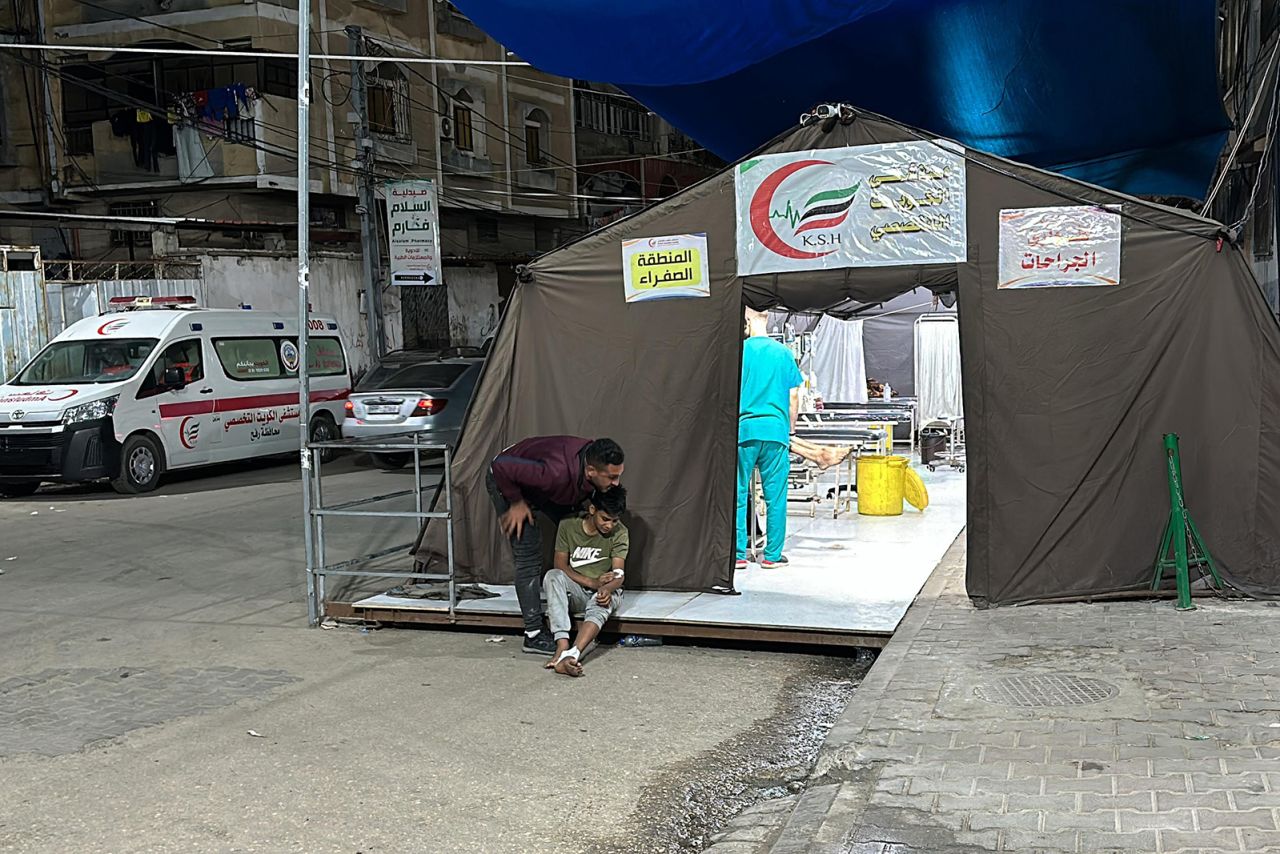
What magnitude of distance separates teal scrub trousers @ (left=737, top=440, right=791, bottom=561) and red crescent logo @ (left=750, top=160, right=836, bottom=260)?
63.3 inches

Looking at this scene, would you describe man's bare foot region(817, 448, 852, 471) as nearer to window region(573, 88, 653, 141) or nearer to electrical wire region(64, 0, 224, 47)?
electrical wire region(64, 0, 224, 47)

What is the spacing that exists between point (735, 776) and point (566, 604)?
2.05 metres

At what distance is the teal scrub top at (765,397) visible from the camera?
9.32 metres

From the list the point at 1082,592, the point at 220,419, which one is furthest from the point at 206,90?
the point at 1082,592

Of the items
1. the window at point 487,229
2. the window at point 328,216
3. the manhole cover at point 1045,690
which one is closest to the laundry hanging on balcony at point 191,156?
the window at point 328,216

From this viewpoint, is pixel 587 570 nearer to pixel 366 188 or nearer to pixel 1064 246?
pixel 1064 246

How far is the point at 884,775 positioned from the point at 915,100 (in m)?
7.25

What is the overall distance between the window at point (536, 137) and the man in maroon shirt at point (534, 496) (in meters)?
28.6

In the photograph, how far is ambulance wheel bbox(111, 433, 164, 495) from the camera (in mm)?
16031

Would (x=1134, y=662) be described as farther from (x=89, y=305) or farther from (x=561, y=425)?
(x=89, y=305)

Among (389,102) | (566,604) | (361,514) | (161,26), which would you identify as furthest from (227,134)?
(566,604)

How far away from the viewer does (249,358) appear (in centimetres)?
1830

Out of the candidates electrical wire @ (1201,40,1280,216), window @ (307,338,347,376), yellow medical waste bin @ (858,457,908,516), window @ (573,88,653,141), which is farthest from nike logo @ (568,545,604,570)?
window @ (573,88,653,141)

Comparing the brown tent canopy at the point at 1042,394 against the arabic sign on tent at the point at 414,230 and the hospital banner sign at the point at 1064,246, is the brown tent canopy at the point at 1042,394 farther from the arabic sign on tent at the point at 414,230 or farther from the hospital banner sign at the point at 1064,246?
the arabic sign on tent at the point at 414,230
